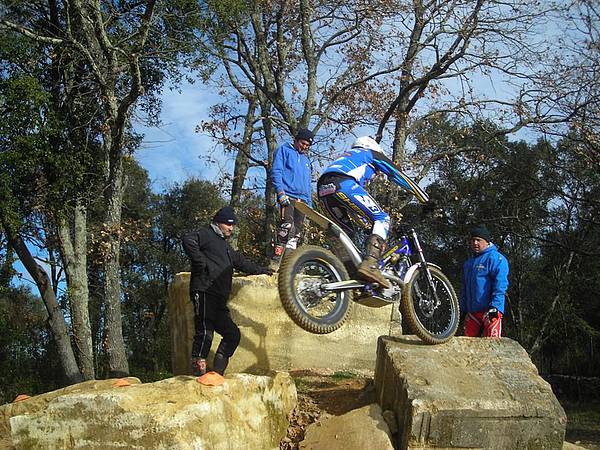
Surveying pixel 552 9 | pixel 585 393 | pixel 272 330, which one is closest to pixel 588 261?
pixel 585 393

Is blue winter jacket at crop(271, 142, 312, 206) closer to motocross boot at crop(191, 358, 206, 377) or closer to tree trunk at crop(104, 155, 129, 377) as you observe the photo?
motocross boot at crop(191, 358, 206, 377)

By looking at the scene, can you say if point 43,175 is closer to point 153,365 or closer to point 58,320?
point 58,320

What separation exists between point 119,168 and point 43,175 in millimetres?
3191

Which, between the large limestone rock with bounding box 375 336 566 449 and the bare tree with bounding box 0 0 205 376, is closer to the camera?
the large limestone rock with bounding box 375 336 566 449

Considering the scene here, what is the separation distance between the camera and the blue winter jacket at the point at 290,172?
8359 mm

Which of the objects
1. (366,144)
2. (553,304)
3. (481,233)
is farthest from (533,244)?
(366,144)

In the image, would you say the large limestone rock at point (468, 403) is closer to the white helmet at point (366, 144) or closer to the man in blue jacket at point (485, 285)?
the man in blue jacket at point (485, 285)

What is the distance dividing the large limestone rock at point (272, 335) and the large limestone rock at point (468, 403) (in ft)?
7.56

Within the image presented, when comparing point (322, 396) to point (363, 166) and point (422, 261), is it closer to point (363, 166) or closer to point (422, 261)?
point (422, 261)

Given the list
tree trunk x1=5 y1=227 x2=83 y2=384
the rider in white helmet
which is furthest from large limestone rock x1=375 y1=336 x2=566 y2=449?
tree trunk x1=5 y1=227 x2=83 y2=384

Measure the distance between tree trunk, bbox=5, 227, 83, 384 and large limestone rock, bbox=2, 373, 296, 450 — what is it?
36.2ft

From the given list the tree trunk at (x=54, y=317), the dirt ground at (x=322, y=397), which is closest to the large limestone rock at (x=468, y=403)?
the dirt ground at (x=322, y=397)

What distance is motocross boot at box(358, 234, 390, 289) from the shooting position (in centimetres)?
616

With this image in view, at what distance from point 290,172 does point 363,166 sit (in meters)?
2.06
